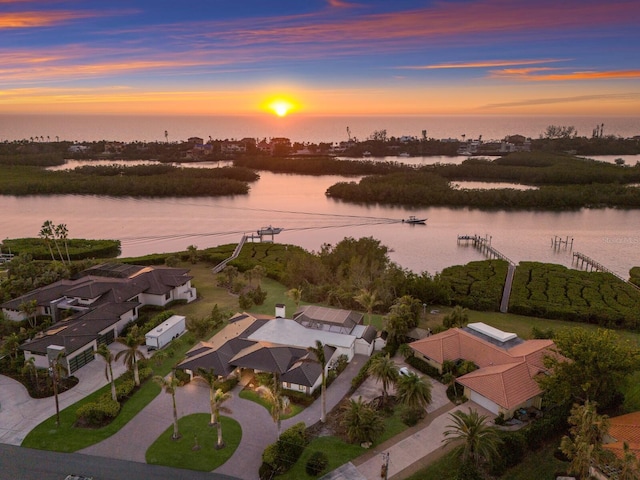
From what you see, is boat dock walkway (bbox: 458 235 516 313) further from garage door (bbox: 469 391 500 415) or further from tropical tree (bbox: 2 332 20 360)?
tropical tree (bbox: 2 332 20 360)

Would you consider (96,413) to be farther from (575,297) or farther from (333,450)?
(575,297)

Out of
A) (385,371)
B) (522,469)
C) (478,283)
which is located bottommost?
(522,469)

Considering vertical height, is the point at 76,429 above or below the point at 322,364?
below

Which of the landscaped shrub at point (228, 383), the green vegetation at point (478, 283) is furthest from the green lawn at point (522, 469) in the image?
the green vegetation at point (478, 283)

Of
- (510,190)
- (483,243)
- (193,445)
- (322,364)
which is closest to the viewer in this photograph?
(193,445)

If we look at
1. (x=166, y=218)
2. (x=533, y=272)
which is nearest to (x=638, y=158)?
(x=533, y=272)

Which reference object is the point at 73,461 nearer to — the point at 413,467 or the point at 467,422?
the point at 413,467

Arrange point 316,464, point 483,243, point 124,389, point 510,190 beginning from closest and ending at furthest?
point 316,464
point 124,389
point 483,243
point 510,190

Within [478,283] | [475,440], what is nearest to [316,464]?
[475,440]
